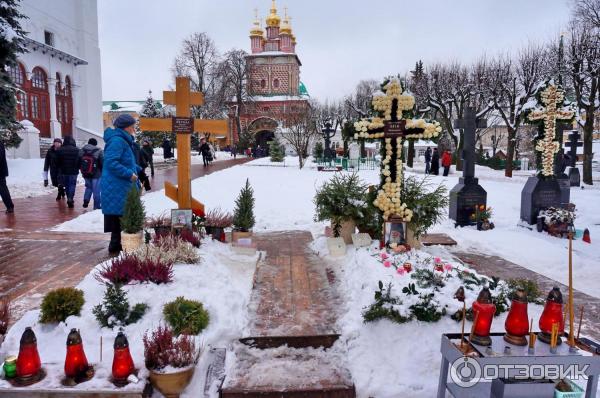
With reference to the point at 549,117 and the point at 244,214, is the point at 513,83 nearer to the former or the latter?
the point at 549,117

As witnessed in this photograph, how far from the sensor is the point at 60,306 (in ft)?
11.7

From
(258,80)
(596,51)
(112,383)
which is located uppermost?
(258,80)

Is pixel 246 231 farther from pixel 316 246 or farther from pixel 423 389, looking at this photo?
pixel 423 389

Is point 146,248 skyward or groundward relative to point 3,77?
groundward

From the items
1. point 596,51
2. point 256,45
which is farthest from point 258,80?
point 596,51

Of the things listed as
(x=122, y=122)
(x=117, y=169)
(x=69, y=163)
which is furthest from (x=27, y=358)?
(x=69, y=163)

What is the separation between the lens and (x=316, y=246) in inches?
264

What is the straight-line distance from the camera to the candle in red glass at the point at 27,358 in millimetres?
2799

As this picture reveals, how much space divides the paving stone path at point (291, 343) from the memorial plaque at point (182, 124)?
224 cm

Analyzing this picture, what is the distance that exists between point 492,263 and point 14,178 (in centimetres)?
1572

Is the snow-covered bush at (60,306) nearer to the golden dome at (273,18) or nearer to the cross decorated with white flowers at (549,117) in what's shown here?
the cross decorated with white flowers at (549,117)

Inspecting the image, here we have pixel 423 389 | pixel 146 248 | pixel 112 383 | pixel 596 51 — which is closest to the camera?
pixel 112 383

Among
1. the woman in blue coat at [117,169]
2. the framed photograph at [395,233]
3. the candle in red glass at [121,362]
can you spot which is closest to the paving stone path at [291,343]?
the candle in red glass at [121,362]

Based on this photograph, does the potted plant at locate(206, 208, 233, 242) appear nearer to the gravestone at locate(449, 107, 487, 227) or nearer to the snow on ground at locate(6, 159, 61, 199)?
the gravestone at locate(449, 107, 487, 227)
